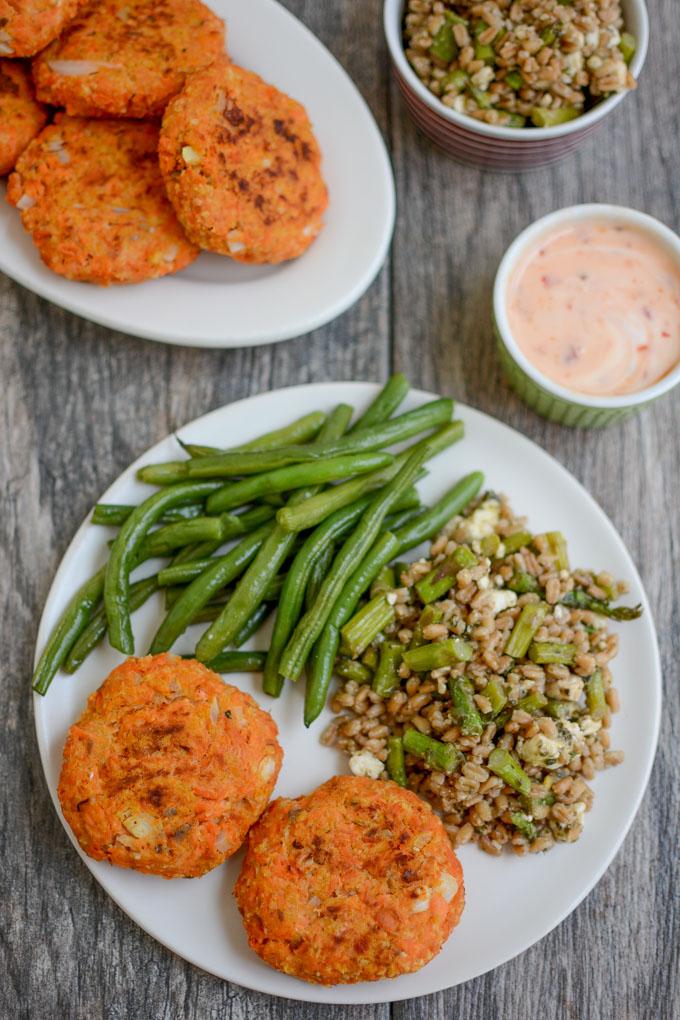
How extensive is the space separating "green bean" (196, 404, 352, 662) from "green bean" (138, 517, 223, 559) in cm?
16

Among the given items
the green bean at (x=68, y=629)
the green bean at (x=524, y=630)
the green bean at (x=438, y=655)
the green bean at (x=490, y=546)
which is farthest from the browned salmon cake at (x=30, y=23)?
the green bean at (x=524, y=630)

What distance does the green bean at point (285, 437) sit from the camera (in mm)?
3277

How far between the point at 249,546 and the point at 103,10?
172cm

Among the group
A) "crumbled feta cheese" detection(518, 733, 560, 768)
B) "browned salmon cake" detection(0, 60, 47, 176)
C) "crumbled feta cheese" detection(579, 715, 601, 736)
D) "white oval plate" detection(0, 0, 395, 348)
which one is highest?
"browned salmon cake" detection(0, 60, 47, 176)

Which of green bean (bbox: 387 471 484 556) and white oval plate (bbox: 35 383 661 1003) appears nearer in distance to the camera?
white oval plate (bbox: 35 383 661 1003)

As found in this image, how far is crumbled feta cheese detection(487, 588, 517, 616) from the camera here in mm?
3115

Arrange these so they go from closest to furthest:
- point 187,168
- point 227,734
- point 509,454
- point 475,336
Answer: point 227,734 < point 187,168 < point 509,454 < point 475,336

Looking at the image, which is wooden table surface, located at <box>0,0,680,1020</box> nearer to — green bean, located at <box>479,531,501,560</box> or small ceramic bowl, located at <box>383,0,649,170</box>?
small ceramic bowl, located at <box>383,0,649,170</box>

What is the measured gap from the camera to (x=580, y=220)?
3.46m

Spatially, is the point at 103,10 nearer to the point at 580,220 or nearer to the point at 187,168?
the point at 187,168

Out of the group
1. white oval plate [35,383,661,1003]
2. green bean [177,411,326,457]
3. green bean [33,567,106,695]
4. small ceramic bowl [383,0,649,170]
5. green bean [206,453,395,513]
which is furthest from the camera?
small ceramic bowl [383,0,649,170]

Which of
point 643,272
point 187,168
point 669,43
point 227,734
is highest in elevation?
point 187,168

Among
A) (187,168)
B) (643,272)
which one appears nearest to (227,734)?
(187,168)

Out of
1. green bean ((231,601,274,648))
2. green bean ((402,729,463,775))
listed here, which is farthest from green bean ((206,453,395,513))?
green bean ((402,729,463,775))
